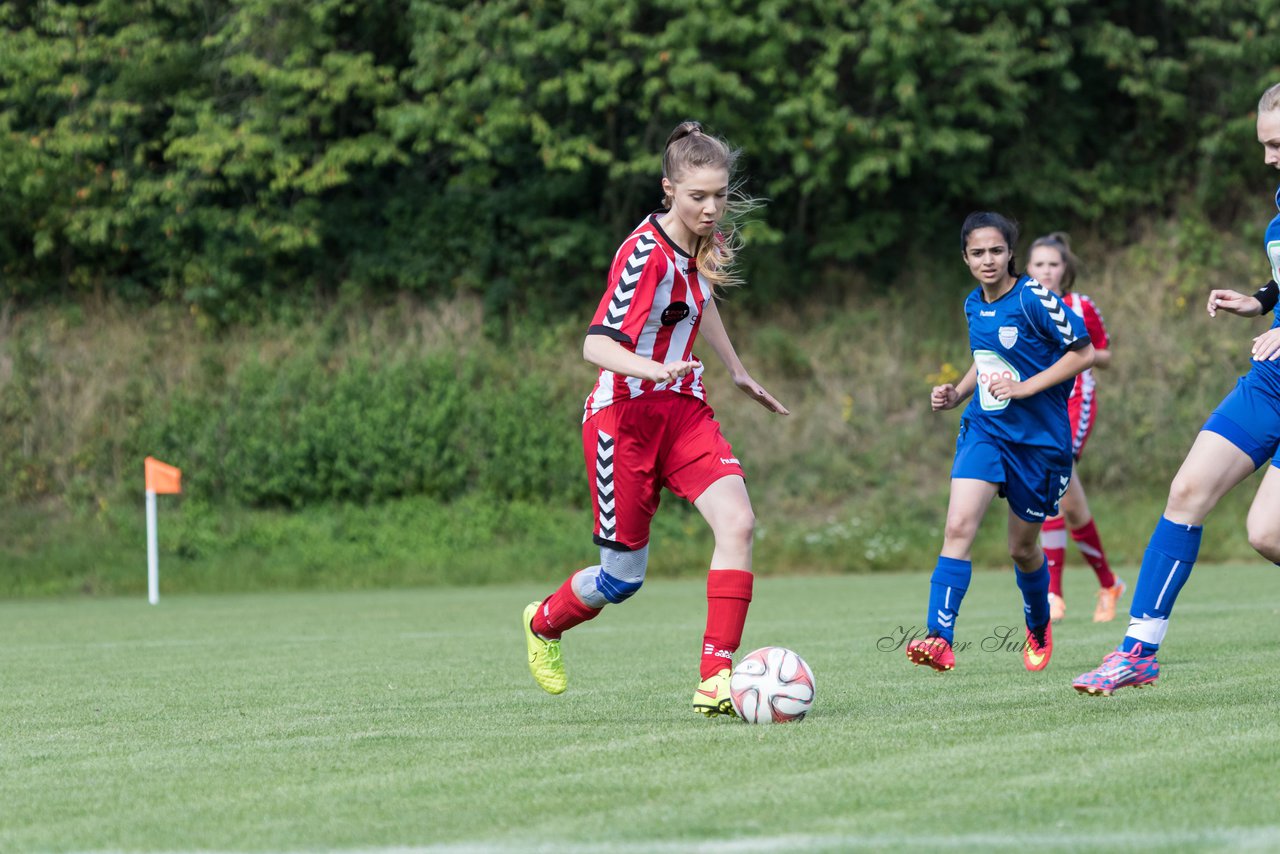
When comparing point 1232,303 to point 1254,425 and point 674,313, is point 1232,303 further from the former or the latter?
point 674,313

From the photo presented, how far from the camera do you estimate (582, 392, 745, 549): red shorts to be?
5.57m

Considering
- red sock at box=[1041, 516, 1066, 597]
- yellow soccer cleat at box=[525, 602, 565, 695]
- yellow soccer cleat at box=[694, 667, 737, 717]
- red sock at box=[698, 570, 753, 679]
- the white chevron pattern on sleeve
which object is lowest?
red sock at box=[1041, 516, 1066, 597]

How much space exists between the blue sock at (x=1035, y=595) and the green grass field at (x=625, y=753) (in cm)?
28

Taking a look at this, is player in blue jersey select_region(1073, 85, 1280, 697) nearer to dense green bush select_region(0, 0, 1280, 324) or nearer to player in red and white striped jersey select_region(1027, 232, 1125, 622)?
player in red and white striped jersey select_region(1027, 232, 1125, 622)

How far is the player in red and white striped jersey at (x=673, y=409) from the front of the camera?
17.7 feet

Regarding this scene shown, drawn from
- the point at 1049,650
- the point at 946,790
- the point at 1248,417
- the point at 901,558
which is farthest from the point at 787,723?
the point at 901,558

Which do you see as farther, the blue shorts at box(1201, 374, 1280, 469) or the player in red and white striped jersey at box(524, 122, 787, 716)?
the player in red and white striped jersey at box(524, 122, 787, 716)

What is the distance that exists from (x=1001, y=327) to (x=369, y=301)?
16.7m

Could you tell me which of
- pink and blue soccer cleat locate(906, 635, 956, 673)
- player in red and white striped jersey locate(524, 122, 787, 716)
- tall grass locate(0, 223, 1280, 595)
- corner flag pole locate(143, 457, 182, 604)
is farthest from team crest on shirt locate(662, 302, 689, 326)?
tall grass locate(0, 223, 1280, 595)

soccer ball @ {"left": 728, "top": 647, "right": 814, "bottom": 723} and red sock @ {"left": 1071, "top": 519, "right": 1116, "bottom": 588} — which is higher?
soccer ball @ {"left": 728, "top": 647, "right": 814, "bottom": 723}

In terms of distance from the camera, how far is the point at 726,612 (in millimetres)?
5395

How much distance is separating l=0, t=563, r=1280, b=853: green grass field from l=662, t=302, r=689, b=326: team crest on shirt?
1.36 meters

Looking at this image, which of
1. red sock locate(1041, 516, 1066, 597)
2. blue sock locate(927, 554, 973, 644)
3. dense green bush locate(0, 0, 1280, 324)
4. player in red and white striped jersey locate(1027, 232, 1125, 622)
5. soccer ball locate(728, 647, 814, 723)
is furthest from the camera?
dense green bush locate(0, 0, 1280, 324)

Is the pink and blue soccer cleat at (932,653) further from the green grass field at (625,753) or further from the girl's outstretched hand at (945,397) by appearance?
the girl's outstretched hand at (945,397)
